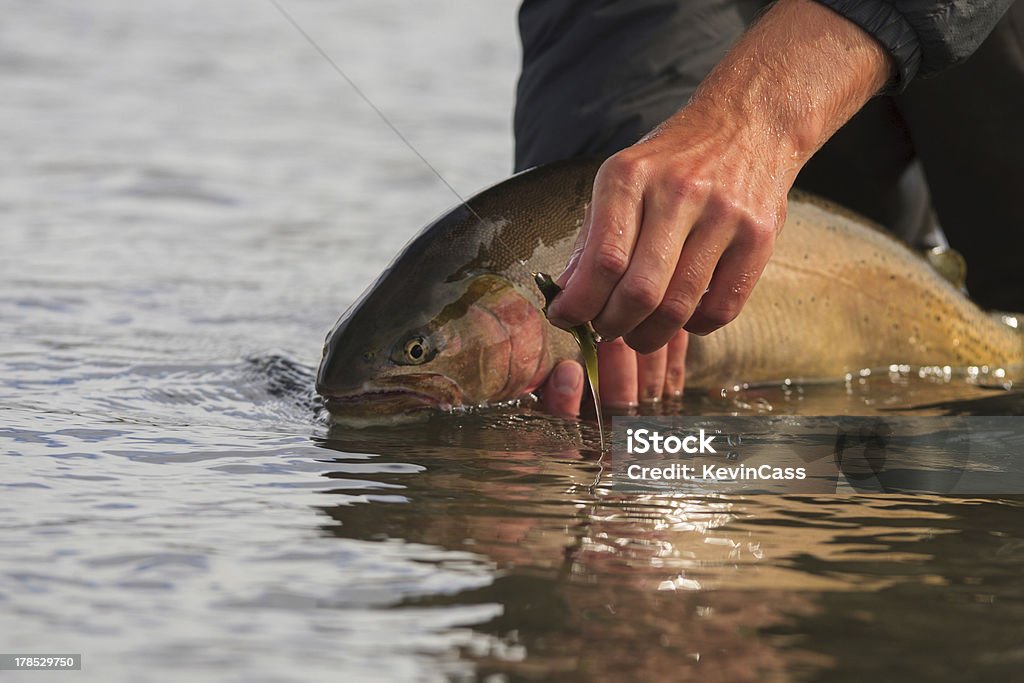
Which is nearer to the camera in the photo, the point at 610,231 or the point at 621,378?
the point at 610,231

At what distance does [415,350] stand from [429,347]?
3 centimetres

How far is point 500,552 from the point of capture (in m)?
2.16

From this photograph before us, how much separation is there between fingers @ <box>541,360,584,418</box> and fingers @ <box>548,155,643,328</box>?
841mm

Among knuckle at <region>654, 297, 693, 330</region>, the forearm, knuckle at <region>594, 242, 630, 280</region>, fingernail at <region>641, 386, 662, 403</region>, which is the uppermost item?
the forearm

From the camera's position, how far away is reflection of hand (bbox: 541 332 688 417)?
3.25 meters

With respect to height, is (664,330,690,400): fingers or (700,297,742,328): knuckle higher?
(700,297,742,328): knuckle

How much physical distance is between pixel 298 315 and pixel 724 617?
2569mm

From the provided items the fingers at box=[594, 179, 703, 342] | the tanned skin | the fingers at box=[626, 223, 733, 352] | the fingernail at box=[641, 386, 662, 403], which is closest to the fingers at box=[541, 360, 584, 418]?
the fingernail at box=[641, 386, 662, 403]

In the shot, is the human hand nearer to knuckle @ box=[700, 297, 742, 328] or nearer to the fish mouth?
knuckle @ box=[700, 297, 742, 328]

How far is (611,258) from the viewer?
92.7 inches

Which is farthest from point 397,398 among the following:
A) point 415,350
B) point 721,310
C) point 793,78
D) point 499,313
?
point 793,78

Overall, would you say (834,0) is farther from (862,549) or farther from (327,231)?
(327,231)

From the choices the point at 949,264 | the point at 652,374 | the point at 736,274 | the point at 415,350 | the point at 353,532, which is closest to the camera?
the point at 353,532

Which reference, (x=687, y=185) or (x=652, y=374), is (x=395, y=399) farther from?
(x=687, y=185)
